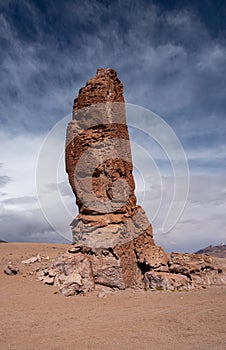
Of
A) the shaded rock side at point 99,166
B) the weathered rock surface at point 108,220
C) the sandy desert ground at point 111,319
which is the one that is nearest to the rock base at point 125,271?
the weathered rock surface at point 108,220

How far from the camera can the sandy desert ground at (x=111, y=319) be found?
710 centimetres

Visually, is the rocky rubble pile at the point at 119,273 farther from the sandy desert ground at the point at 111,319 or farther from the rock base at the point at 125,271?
the sandy desert ground at the point at 111,319

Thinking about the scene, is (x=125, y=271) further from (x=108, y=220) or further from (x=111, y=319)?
(x=111, y=319)

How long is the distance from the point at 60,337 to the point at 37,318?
235 centimetres

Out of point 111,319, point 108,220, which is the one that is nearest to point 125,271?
point 108,220

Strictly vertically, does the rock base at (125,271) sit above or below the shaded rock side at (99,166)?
below

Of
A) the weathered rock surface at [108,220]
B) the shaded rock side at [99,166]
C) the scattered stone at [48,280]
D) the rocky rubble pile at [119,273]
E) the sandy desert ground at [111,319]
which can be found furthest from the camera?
the shaded rock side at [99,166]

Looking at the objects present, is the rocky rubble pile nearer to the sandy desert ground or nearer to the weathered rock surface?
the weathered rock surface

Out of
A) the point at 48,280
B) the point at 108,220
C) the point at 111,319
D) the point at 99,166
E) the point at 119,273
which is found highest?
the point at 99,166

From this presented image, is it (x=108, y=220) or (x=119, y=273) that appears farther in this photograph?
(x=108, y=220)

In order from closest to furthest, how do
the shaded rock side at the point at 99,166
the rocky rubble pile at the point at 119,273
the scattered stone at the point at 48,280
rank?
the rocky rubble pile at the point at 119,273 < the scattered stone at the point at 48,280 < the shaded rock side at the point at 99,166

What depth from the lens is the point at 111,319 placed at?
30.7 feet

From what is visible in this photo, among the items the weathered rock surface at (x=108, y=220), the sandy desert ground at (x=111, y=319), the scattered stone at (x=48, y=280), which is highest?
the weathered rock surface at (x=108, y=220)

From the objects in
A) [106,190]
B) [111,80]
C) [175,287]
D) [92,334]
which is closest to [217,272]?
[175,287]
